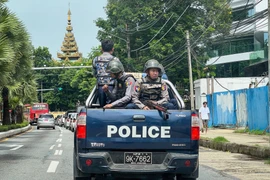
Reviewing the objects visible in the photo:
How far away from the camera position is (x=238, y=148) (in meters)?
15.0

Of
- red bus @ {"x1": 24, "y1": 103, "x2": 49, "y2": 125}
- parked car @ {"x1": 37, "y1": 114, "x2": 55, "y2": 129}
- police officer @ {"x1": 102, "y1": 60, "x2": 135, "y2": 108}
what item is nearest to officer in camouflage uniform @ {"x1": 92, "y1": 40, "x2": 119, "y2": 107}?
police officer @ {"x1": 102, "y1": 60, "x2": 135, "y2": 108}

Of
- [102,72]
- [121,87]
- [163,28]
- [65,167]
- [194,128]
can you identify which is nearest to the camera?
[194,128]

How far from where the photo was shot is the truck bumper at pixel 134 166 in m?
6.51

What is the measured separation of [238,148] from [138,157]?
8.96 m

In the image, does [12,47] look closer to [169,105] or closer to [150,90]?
[150,90]

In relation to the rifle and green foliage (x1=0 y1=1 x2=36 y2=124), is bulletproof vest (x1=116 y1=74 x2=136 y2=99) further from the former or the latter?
green foliage (x1=0 y1=1 x2=36 y2=124)

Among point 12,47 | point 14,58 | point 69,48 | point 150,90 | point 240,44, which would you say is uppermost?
point 69,48

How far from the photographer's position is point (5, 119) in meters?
33.9

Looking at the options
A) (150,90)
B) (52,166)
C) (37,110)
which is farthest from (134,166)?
(37,110)

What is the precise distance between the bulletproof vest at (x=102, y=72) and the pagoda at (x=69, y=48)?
375ft

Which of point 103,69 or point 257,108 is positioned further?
point 257,108

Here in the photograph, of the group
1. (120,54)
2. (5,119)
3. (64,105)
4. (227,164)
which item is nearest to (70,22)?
(64,105)

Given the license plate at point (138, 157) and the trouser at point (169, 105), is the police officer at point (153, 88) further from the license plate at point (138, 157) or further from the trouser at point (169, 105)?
the license plate at point (138, 157)

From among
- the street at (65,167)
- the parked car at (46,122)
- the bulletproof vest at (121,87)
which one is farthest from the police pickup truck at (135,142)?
the parked car at (46,122)
